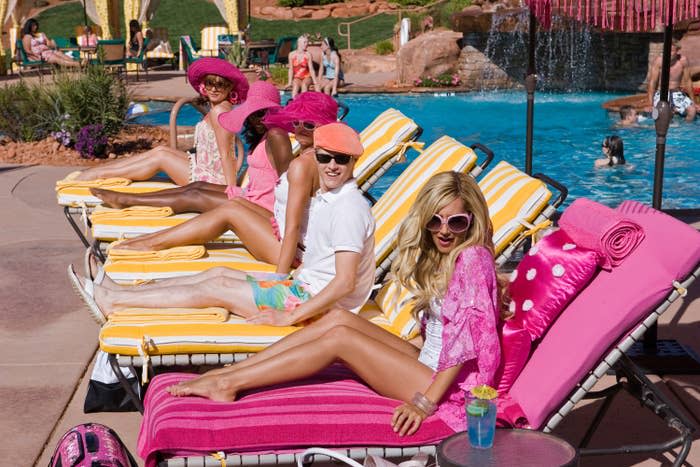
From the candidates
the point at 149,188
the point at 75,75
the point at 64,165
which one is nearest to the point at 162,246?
the point at 149,188

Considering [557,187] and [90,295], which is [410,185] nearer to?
[557,187]

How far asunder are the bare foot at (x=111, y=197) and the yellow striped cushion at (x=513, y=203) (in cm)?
278

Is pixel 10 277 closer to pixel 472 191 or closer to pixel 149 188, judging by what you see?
pixel 149 188

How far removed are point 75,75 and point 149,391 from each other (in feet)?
30.5

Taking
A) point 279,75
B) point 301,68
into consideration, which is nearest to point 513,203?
point 301,68

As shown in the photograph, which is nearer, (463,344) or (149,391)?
(463,344)

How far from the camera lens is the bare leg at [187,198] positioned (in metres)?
6.57

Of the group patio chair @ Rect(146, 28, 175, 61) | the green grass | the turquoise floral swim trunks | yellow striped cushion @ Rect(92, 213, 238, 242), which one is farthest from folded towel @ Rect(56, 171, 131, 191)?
the green grass

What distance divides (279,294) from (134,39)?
2355cm

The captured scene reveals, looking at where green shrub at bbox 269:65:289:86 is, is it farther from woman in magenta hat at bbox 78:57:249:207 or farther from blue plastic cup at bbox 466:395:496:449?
blue plastic cup at bbox 466:395:496:449

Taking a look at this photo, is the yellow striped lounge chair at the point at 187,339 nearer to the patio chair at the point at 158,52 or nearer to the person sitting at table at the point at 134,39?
the person sitting at table at the point at 134,39

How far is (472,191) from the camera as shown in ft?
11.6

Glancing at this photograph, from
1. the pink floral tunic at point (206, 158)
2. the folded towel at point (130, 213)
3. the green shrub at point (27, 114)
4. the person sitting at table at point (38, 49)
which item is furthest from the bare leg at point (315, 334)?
the person sitting at table at point (38, 49)

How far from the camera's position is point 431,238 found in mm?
3645
